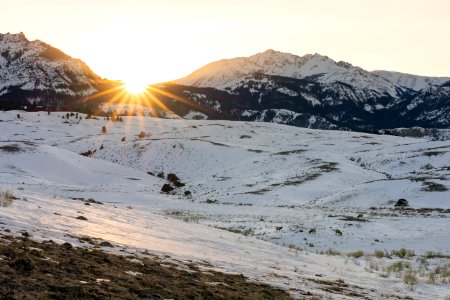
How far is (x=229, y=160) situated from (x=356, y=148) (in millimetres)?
33831

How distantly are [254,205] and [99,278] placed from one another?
3694 centimetres

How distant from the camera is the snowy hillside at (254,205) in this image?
14656mm

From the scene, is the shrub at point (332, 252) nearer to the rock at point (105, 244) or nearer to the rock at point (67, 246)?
the rock at point (105, 244)

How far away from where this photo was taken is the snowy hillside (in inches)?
577

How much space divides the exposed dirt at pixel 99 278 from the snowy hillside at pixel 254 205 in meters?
1.47

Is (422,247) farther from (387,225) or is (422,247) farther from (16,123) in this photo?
(16,123)

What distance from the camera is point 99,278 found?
9.07m

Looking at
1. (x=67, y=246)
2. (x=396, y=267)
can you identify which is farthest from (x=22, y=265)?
(x=396, y=267)

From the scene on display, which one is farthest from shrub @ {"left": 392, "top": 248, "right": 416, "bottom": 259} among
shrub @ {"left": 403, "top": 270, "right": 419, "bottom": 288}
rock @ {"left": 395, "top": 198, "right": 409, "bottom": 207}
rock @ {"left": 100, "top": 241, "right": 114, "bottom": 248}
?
rock @ {"left": 395, "top": 198, "right": 409, "bottom": 207}

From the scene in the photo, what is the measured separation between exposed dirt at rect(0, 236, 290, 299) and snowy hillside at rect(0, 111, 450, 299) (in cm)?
147

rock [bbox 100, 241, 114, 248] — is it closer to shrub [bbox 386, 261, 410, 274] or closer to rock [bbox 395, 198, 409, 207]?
shrub [bbox 386, 261, 410, 274]

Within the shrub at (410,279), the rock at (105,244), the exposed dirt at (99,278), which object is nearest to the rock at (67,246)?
the exposed dirt at (99,278)

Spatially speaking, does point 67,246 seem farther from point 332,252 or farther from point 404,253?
point 404,253

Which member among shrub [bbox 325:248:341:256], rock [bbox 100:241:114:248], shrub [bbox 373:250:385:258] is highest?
rock [bbox 100:241:114:248]
